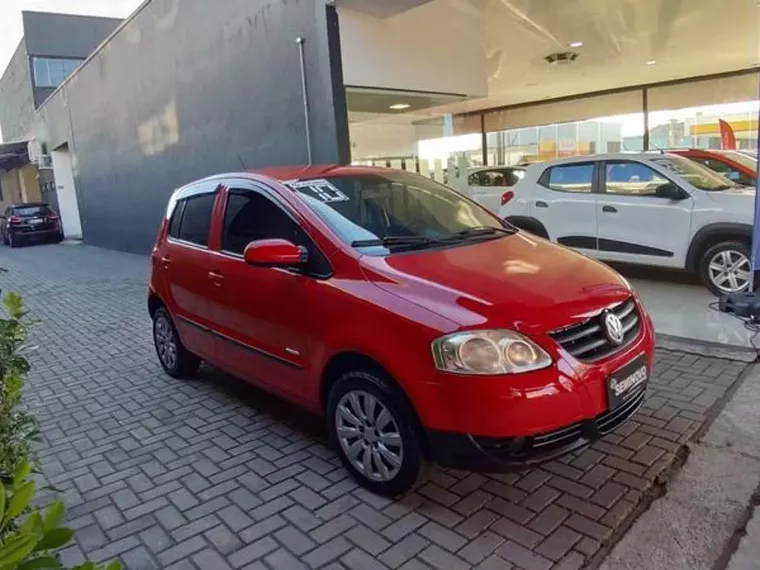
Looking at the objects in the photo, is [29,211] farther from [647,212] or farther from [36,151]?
[647,212]

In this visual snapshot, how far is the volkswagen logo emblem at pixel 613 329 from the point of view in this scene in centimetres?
282

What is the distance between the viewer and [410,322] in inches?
106

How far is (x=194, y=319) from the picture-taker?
448 cm

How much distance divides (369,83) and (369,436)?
5.54 meters

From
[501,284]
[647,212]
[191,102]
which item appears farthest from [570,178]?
[191,102]

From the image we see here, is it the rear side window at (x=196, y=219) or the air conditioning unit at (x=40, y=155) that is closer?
the rear side window at (x=196, y=219)

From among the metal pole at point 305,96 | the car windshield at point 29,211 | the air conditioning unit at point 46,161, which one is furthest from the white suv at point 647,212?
the air conditioning unit at point 46,161

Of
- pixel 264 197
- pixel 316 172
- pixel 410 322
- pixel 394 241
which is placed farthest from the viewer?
pixel 316 172

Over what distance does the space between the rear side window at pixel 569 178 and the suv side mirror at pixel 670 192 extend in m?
0.98

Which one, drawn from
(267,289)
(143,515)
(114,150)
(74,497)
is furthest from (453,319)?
(114,150)

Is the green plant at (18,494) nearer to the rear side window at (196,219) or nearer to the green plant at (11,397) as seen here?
the green plant at (11,397)

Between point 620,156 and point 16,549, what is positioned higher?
point 620,156

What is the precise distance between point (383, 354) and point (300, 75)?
18.8ft

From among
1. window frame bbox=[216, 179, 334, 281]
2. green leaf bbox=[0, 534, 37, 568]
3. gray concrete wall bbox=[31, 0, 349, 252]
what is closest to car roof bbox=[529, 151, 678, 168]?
gray concrete wall bbox=[31, 0, 349, 252]
